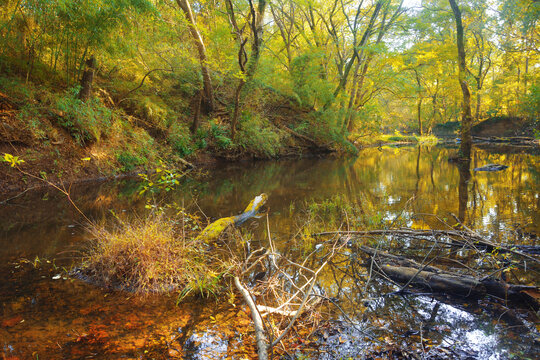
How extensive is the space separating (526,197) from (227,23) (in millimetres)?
15954

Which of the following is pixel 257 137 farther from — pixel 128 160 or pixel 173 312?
pixel 173 312

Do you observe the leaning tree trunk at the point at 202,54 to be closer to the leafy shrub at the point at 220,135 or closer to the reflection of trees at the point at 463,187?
the leafy shrub at the point at 220,135

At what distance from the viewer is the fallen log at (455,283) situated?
2727 millimetres

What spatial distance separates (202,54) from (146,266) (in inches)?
436

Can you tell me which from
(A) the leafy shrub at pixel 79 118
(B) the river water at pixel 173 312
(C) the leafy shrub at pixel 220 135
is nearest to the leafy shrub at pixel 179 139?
(C) the leafy shrub at pixel 220 135

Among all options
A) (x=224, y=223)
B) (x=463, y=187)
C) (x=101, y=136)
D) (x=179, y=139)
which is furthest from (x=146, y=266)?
(x=179, y=139)

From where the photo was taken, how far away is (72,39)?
8102 millimetres

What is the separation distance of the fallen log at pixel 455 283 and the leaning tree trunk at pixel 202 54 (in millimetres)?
10508

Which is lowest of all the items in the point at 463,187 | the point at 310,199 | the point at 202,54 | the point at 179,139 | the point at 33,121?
the point at 463,187

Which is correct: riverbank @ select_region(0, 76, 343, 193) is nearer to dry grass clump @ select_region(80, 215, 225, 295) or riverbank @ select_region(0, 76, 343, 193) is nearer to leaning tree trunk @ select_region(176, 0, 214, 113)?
leaning tree trunk @ select_region(176, 0, 214, 113)

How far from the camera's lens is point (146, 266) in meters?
3.20

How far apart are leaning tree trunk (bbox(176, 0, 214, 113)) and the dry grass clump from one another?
954 cm

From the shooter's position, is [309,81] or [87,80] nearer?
[87,80]

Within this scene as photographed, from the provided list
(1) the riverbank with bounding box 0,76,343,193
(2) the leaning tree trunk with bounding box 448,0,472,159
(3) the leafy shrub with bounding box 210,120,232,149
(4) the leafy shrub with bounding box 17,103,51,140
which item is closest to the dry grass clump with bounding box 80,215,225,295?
(1) the riverbank with bounding box 0,76,343,193
